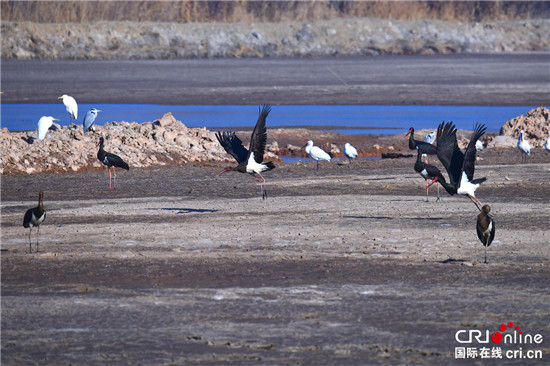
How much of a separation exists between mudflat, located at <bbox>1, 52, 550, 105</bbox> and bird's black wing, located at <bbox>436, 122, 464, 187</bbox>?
25643 mm

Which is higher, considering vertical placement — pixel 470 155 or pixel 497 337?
pixel 470 155

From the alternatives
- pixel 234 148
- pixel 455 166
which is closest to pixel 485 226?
pixel 455 166

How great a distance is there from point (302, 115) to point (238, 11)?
7110 centimetres

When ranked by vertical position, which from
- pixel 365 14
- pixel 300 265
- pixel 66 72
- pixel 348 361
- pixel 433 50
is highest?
pixel 365 14

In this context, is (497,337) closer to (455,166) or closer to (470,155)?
(470,155)

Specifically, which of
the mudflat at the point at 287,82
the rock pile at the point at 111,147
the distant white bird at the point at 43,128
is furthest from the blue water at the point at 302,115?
the distant white bird at the point at 43,128

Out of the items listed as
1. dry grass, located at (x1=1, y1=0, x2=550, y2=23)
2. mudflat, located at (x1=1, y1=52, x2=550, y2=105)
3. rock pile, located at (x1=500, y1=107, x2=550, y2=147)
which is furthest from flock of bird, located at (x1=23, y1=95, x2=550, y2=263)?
dry grass, located at (x1=1, y1=0, x2=550, y2=23)

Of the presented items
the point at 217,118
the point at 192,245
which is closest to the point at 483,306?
the point at 192,245

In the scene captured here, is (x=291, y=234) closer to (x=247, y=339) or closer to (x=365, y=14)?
(x=247, y=339)

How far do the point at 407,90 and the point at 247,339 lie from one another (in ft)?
123

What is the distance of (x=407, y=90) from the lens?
44.7 meters

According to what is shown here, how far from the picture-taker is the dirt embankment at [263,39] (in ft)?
266

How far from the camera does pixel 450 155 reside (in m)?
14.2

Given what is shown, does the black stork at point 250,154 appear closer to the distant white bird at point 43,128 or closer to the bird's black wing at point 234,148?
the bird's black wing at point 234,148
